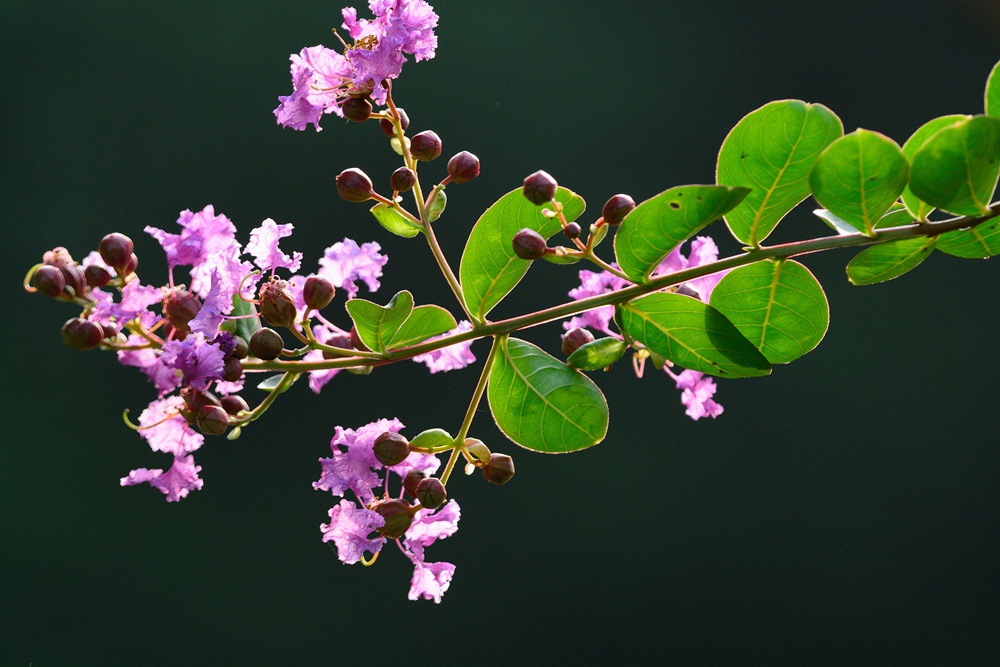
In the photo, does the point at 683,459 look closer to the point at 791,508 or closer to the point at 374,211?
the point at 791,508

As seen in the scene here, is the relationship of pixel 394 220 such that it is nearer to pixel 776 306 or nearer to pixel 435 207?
pixel 435 207

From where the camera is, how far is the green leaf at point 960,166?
1.48 ft

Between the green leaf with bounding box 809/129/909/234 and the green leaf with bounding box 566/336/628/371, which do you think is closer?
the green leaf with bounding box 809/129/909/234

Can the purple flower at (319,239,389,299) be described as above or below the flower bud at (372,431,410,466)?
above

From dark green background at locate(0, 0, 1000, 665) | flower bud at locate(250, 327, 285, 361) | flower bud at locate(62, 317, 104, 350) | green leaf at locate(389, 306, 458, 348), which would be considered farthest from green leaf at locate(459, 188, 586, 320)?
dark green background at locate(0, 0, 1000, 665)

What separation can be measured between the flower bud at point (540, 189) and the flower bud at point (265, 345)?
0.56ft

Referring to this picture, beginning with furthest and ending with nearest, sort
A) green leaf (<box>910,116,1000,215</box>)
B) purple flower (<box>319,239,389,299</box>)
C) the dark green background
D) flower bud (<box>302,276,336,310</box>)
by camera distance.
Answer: the dark green background → purple flower (<box>319,239,389,299</box>) → flower bud (<box>302,276,336,310</box>) → green leaf (<box>910,116,1000,215</box>)

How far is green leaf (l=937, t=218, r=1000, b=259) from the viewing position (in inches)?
21.3

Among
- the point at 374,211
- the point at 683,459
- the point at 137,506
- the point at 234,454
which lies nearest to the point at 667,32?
the point at 683,459

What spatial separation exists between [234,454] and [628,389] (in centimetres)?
146

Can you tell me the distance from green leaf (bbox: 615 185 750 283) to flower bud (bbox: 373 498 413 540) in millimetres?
203

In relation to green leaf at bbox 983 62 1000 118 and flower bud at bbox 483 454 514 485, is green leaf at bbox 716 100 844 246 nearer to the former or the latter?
green leaf at bbox 983 62 1000 118

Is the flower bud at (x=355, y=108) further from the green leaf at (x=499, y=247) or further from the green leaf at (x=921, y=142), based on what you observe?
the green leaf at (x=921, y=142)

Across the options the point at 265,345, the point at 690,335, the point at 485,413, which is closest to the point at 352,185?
the point at 265,345
